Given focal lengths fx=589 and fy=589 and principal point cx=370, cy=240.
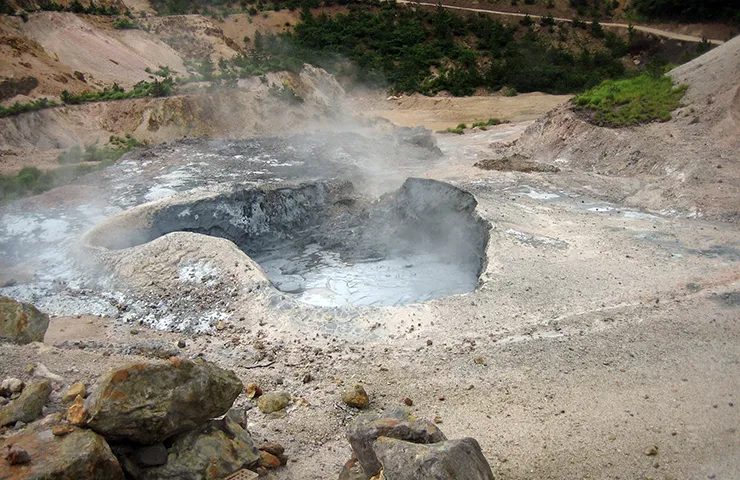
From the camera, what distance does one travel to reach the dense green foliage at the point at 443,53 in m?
37.0

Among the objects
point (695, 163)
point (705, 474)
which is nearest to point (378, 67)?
point (695, 163)

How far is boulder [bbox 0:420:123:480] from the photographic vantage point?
13.8 feet

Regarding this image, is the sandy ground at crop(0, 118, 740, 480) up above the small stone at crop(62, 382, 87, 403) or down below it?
below

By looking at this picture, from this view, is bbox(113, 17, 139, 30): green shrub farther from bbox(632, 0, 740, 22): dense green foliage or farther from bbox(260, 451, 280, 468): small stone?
bbox(632, 0, 740, 22): dense green foliage

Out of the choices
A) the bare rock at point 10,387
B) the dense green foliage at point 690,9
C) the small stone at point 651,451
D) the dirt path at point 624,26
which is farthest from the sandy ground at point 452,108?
the bare rock at point 10,387

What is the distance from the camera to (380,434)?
5223 millimetres

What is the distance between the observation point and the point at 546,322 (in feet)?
31.2

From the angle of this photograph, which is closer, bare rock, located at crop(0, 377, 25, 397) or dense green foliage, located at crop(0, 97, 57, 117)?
bare rock, located at crop(0, 377, 25, 397)

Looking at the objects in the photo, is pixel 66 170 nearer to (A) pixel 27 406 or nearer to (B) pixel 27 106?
(B) pixel 27 106

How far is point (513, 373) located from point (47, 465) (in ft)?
19.3

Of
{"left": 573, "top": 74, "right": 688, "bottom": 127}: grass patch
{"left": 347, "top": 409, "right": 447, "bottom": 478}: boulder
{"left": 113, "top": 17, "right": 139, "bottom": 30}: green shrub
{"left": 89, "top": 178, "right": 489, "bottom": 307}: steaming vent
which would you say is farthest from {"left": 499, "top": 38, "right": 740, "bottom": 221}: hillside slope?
{"left": 113, "top": 17, "right": 139, "bottom": 30}: green shrub

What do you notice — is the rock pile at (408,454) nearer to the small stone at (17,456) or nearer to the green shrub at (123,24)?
the small stone at (17,456)

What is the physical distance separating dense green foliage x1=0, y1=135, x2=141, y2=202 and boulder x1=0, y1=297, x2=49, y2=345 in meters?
8.80

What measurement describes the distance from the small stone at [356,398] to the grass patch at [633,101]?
15939mm
